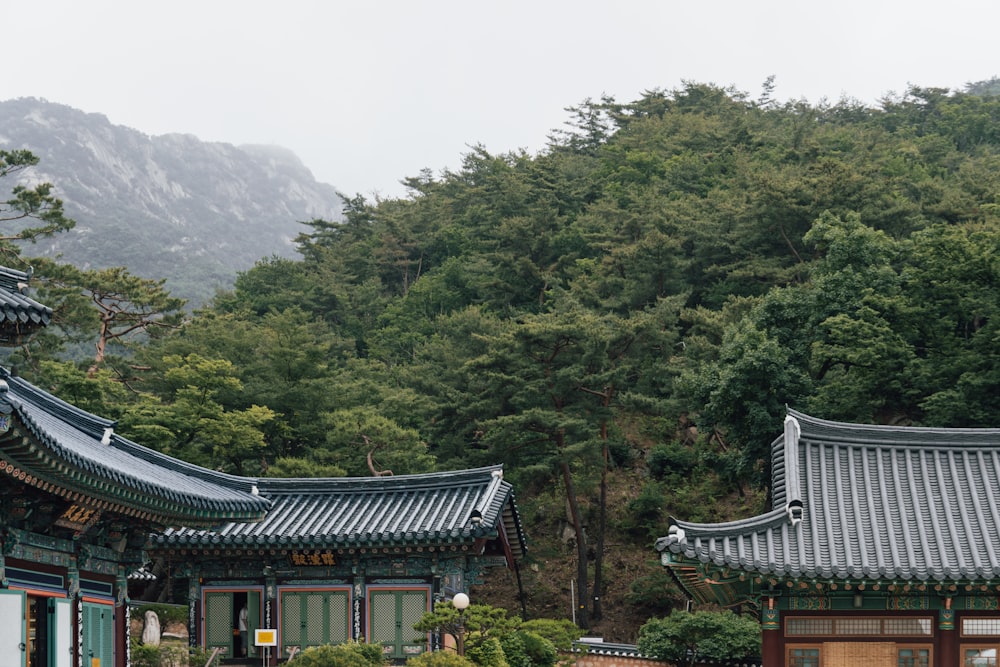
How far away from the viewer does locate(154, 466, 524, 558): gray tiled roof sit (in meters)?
24.7

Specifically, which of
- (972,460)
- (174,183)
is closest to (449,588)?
(972,460)

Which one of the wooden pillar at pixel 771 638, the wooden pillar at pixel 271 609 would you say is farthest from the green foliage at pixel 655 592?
the wooden pillar at pixel 771 638

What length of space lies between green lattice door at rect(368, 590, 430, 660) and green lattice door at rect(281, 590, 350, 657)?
2.02ft

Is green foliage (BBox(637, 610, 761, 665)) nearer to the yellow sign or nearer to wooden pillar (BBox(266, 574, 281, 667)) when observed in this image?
wooden pillar (BBox(266, 574, 281, 667))

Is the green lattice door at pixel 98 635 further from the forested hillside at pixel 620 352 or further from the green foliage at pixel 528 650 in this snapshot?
the forested hillside at pixel 620 352

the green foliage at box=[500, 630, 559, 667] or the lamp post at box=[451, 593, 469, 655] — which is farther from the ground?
the lamp post at box=[451, 593, 469, 655]

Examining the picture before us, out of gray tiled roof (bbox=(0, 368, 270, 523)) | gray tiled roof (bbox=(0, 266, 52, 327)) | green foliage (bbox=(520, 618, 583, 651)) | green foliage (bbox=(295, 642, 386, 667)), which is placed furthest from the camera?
green foliage (bbox=(520, 618, 583, 651))

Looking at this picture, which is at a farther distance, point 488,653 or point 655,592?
point 655,592

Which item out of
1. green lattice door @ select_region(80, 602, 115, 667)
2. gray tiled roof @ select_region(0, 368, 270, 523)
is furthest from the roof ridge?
green lattice door @ select_region(80, 602, 115, 667)

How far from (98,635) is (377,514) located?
878 centimetres

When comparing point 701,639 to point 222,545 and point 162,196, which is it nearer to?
point 222,545

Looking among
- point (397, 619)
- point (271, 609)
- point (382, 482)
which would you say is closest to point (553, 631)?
point (397, 619)

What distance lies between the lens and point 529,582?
4044 cm

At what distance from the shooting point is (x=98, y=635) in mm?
18359
